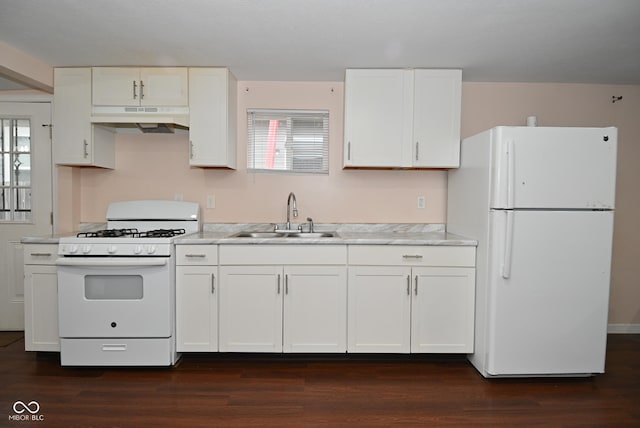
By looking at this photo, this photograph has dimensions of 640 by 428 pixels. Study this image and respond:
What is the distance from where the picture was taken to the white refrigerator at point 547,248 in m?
2.30

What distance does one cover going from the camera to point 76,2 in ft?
6.55

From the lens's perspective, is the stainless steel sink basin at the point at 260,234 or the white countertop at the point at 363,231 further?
the stainless steel sink basin at the point at 260,234

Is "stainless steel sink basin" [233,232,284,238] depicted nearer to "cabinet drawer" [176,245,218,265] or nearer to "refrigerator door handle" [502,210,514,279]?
"cabinet drawer" [176,245,218,265]

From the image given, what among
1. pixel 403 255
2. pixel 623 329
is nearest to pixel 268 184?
pixel 403 255

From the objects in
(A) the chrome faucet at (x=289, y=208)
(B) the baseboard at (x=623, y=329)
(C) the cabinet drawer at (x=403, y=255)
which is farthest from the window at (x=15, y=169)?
(B) the baseboard at (x=623, y=329)

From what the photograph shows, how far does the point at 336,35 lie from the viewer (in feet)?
7.69

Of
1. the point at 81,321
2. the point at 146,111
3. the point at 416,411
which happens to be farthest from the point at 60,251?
the point at 416,411

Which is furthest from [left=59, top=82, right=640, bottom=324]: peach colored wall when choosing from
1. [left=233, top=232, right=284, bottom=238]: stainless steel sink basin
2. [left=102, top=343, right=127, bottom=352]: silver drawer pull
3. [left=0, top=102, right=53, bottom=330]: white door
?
[left=102, top=343, right=127, bottom=352]: silver drawer pull

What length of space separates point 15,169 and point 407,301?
356cm

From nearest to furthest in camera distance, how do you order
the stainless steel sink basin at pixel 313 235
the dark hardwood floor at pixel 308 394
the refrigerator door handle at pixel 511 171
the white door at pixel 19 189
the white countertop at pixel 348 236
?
the dark hardwood floor at pixel 308 394 < the refrigerator door handle at pixel 511 171 < the white countertop at pixel 348 236 < the stainless steel sink basin at pixel 313 235 < the white door at pixel 19 189

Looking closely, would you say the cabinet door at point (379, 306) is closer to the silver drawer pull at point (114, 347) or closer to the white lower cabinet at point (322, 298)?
the white lower cabinet at point (322, 298)

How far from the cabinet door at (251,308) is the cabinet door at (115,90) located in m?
1.58

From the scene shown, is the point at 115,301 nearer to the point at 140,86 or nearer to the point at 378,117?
the point at 140,86

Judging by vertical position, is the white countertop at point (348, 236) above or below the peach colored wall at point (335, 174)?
below
